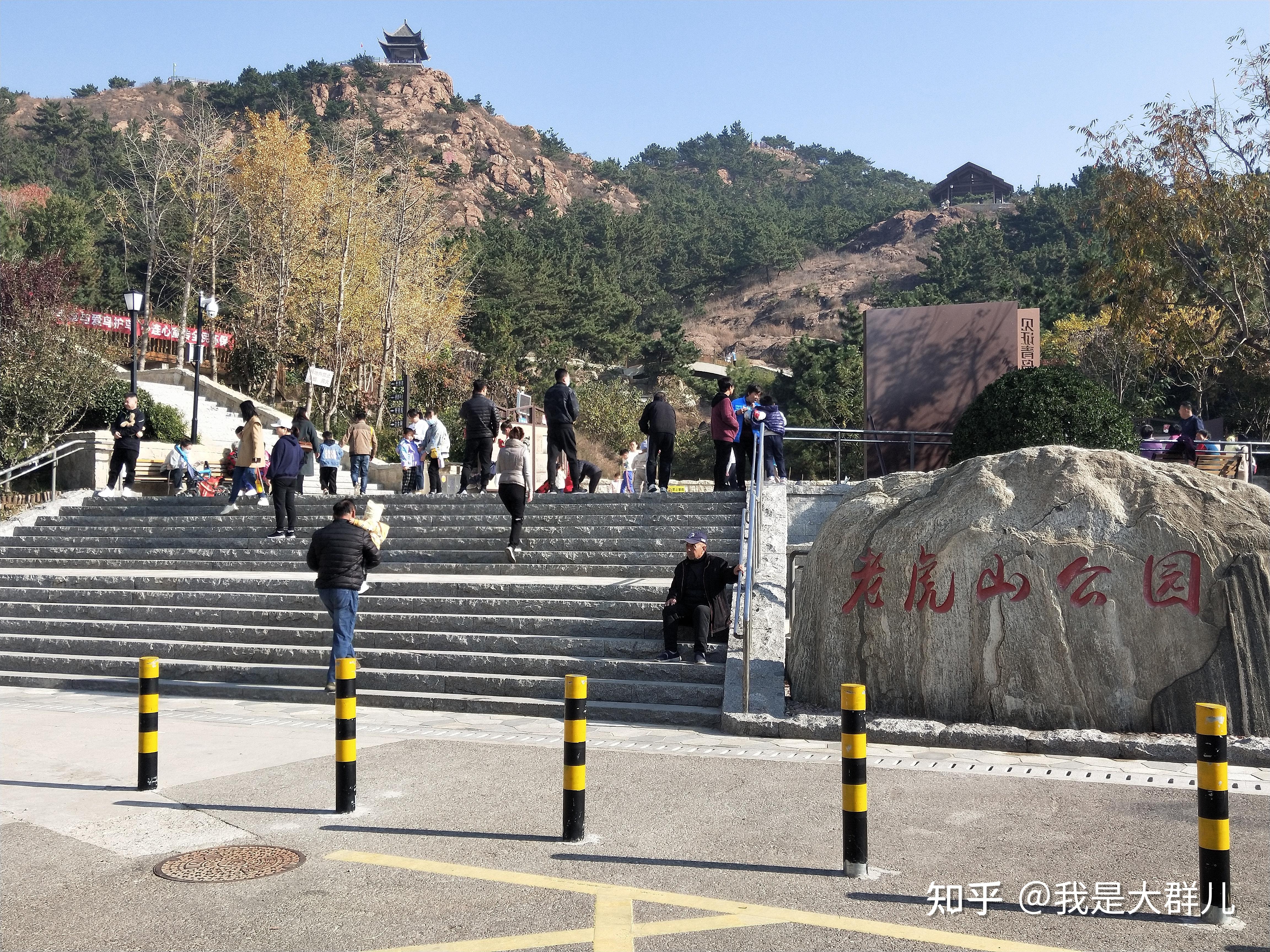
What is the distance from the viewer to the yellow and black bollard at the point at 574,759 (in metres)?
5.55

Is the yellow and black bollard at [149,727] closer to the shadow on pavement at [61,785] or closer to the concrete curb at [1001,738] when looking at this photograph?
the shadow on pavement at [61,785]

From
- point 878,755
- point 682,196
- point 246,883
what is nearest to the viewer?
point 246,883

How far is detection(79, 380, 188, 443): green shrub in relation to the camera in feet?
83.0

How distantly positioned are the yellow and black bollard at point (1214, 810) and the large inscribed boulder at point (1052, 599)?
12.2 ft

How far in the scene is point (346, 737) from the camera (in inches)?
241

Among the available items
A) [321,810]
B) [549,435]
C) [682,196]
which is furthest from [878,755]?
[682,196]

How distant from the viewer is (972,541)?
855 centimetres

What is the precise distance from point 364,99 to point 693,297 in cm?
5716

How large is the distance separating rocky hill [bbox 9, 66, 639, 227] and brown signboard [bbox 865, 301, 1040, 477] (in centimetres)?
9760

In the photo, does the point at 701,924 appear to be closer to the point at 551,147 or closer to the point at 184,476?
the point at 184,476

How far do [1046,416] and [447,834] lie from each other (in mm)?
10961

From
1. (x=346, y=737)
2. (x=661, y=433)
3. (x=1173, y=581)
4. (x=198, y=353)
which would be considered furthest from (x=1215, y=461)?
(x=198, y=353)

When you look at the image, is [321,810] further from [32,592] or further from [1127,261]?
[1127,261]

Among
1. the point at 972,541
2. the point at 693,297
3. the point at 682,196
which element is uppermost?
the point at 682,196
